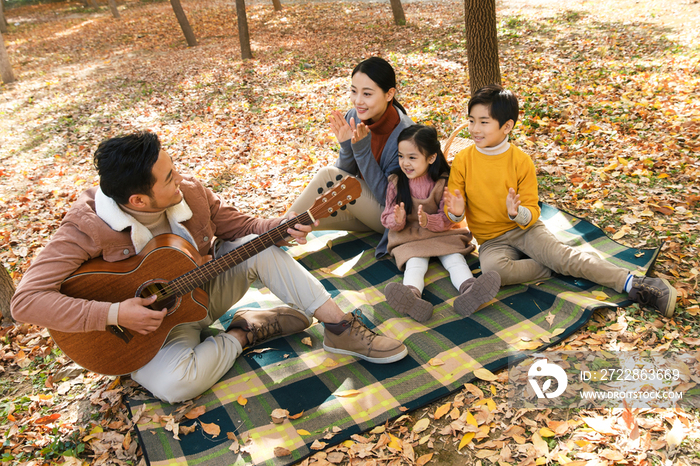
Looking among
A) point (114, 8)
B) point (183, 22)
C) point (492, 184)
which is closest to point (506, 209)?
point (492, 184)

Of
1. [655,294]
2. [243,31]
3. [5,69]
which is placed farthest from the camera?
[5,69]

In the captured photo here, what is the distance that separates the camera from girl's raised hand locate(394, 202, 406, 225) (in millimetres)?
3479

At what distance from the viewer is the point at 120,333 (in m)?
2.60

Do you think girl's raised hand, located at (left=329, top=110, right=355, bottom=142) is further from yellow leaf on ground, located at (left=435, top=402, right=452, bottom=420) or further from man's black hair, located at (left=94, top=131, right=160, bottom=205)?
yellow leaf on ground, located at (left=435, top=402, right=452, bottom=420)

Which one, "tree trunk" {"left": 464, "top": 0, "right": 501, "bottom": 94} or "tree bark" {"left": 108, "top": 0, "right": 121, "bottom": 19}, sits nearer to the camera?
"tree trunk" {"left": 464, "top": 0, "right": 501, "bottom": 94}

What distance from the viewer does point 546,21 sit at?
10203 mm

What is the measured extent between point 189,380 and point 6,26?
2167 centimetres

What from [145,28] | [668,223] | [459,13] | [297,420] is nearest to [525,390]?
[297,420]

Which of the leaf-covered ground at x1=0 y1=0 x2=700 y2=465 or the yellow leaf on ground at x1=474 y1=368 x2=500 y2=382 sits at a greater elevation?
the leaf-covered ground at x1=0 y1=0 x2=700 y2=465

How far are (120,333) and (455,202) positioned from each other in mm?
2353

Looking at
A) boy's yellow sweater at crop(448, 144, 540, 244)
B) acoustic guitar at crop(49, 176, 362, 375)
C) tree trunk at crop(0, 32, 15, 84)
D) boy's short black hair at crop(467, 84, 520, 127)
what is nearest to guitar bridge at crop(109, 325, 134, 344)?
acoustic guitar at crop(49, 176, 362, 375)

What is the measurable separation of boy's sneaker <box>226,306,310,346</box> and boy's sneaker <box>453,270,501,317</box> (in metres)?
1.09

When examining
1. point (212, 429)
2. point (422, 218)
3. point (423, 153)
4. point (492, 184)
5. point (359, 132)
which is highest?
point (359, 132)

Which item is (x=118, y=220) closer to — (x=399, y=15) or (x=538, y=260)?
(x=538, y=260)
